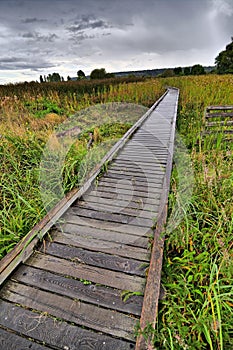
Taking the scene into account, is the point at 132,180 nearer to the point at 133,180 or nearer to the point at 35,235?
the point at 133,180

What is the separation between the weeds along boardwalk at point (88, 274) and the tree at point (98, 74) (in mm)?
34339

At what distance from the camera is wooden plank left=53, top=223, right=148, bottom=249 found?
2.26m

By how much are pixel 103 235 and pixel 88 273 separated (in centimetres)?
49

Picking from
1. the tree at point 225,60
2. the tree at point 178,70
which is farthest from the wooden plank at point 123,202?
the tree at point 178,70

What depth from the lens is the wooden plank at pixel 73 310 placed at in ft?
5.04

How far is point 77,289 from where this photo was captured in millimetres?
1797

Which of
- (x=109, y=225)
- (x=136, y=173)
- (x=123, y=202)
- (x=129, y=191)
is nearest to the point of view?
(x=109, y=225)

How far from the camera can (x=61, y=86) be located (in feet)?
46.5

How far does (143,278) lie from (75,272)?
60 centimetres

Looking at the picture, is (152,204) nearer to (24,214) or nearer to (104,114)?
(24,214)

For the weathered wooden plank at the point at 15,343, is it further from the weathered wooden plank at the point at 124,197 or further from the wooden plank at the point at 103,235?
the weathered wooden plank at the point at 124,197

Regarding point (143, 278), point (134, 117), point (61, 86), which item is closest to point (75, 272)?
point (143, 278)

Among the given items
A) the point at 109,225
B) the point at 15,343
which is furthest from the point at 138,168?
the point at 15,343

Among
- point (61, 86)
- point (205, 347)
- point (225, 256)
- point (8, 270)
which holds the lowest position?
point (205, 347)
